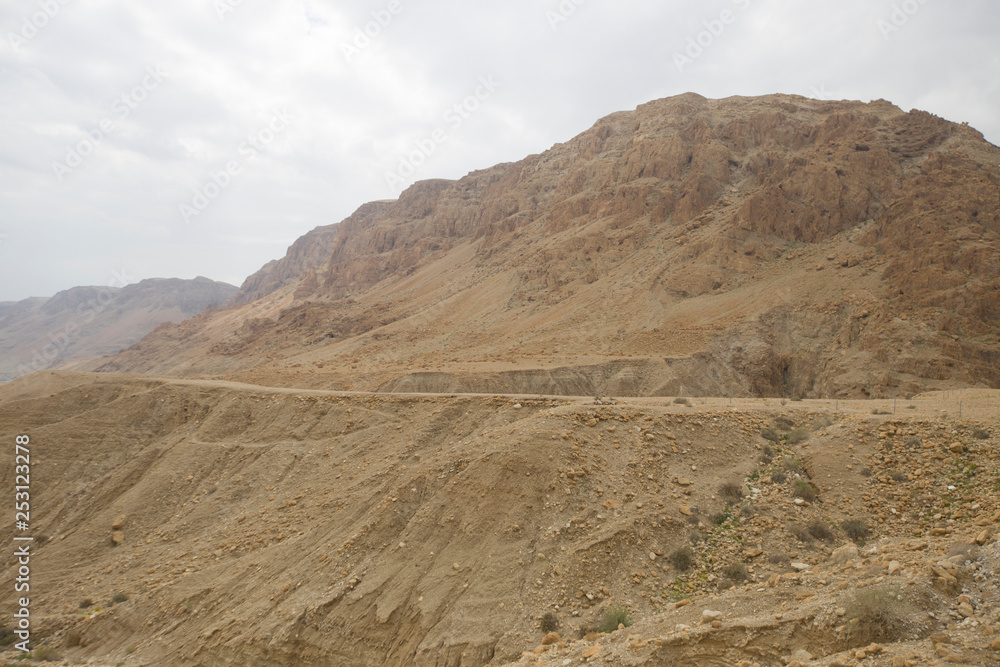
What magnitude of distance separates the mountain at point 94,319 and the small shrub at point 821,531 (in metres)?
131

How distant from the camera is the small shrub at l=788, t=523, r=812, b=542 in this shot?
10.6 meters

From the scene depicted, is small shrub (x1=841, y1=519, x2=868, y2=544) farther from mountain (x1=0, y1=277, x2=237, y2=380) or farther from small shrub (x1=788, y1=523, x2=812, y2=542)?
mountain (x1=0, y1=277, x2=237, y2=380)

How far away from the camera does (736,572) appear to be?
32.9ft

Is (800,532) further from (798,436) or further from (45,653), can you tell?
(45,653)

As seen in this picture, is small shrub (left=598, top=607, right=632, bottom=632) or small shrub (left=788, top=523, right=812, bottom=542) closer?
small shrub (left=598, top=607, right=632, bottom=632)

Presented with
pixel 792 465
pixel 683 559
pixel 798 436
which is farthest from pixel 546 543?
pixel 798 436

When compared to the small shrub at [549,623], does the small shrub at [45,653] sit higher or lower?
lower

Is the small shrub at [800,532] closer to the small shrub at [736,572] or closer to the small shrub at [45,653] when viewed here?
the small shrub at [736,572]

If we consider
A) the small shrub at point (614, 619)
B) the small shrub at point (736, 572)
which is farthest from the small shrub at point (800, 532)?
the small shrub at point (614, 619)

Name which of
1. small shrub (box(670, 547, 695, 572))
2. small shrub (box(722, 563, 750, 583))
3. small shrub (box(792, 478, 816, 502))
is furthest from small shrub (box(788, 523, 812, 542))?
small shrub (box(670, 547, 695, 572))

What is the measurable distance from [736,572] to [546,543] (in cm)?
382

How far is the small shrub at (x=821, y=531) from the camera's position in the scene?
10.5 meters

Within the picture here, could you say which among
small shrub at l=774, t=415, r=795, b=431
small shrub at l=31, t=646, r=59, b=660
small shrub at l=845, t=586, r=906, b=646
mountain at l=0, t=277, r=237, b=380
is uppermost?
mountain at l=0, t=277, r=237, b=380

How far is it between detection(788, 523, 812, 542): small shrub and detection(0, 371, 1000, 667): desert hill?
126mm
